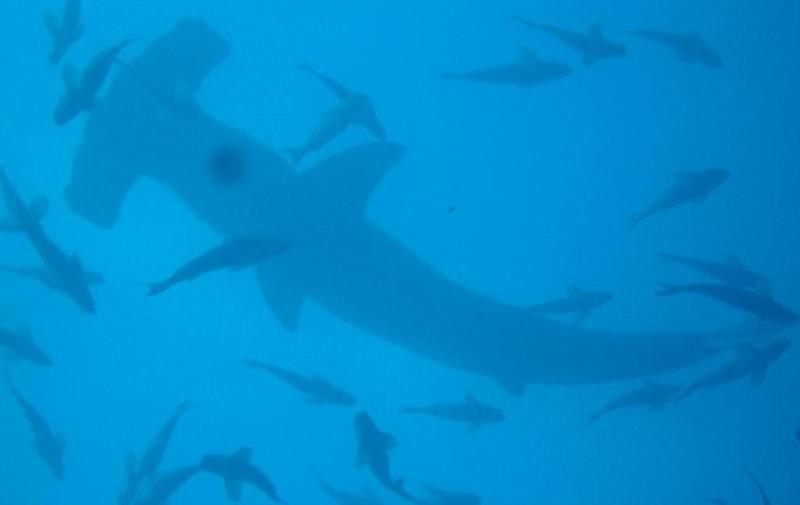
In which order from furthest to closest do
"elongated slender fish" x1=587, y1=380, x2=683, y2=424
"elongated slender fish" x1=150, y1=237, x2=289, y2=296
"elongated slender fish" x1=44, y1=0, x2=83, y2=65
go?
"elongated slender fish" x1=587, y1=380, x2=683, y2=424 < "elongated slender fish" x1=44, y1=0, x2=83, y2=65 < "elongated slender fish" x1=150, y1=237, x2=289, y2=296

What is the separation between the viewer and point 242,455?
15.2ft

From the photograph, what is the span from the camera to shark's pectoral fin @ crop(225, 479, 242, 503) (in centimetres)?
505

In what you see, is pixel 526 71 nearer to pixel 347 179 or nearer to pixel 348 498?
pixel 347 179

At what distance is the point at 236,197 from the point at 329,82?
5.80 ft

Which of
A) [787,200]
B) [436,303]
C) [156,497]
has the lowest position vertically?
[787,200]

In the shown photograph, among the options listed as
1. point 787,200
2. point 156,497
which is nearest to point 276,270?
point 156,497

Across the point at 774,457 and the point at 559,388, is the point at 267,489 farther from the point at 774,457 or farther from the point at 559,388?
the point at 774,457

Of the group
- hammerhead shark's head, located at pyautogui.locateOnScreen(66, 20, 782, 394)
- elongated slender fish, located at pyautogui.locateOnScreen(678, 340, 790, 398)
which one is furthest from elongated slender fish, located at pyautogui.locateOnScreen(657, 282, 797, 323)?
hammerhead shark's head, located at pyautogui.locateOnScreen(66, 20, 782, 394)

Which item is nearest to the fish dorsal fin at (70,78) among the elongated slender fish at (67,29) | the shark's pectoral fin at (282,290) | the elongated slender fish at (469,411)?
the elongated slender fish at (67,29)

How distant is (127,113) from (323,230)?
6.28 ft

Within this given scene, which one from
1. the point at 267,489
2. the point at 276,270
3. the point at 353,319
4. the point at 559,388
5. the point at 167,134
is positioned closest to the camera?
the point at 267,489

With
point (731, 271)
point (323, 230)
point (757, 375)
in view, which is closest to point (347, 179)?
point (323, 230)

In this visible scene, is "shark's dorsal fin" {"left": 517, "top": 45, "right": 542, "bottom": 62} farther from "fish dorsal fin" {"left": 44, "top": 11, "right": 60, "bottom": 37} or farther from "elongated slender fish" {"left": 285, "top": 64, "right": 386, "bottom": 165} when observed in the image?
"fish dorsal fin" {"left": 44, "top": 11, "right": 60, "bottom": 37}

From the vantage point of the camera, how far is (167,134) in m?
6.53
